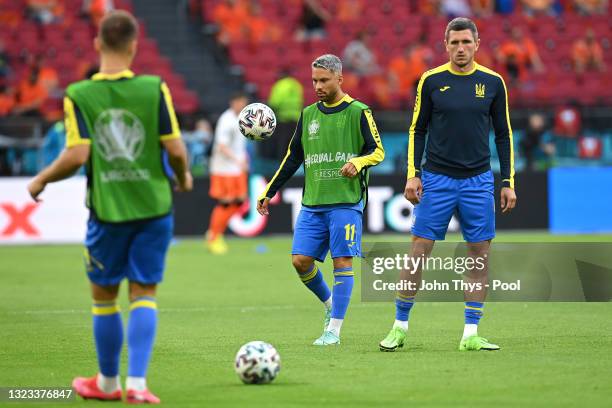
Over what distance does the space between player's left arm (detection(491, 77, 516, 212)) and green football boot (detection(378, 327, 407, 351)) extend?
1.22m

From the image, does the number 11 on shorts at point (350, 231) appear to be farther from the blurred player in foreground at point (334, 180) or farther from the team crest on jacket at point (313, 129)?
the team crest on jacket at point (313, 129)

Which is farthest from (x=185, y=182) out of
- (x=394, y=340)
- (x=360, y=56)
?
(x=360, y=56)

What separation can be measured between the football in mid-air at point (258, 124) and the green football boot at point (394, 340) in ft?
8.08

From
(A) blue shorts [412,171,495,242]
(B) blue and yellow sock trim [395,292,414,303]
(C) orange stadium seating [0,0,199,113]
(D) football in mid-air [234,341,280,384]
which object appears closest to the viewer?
(D) football in mid-air [234,341,280,384]

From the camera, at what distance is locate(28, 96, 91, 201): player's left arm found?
265 inches

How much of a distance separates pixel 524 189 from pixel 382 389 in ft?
49.7

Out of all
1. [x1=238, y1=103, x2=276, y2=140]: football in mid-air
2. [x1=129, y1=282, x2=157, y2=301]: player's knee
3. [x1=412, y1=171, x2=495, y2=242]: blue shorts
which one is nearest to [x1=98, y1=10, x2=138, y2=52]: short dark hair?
[x1=129, y1=282, x2=157, y2=301]: player's knee

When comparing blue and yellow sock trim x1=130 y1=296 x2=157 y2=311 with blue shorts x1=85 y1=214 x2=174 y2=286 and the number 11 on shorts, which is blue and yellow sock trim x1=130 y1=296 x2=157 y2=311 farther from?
the number 11 on shorts

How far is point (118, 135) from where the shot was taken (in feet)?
22.3

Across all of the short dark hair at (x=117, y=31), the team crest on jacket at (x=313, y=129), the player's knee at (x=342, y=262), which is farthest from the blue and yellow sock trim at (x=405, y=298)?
the short dark hair at (x=117, y=31)

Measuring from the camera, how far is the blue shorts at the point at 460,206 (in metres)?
9.13

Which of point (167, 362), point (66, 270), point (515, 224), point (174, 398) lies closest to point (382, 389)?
point (174, 398)

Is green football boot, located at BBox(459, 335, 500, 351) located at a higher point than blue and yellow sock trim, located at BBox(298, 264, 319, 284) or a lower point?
lower

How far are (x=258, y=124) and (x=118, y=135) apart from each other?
407cm
